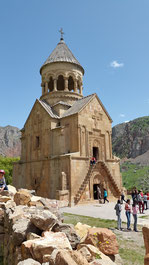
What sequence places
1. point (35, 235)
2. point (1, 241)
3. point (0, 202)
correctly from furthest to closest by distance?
point (0, 202), point (1, 241), point (35, 235)

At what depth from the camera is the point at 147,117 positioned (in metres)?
90.9

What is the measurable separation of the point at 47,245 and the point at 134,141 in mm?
80808

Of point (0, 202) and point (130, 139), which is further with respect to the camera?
point (130, 139)

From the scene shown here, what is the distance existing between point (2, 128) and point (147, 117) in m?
64.0

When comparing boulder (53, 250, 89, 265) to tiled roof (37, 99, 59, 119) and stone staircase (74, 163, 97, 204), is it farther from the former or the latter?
tiled roof (37, 99, 59, 119)

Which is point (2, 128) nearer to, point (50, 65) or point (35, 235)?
point (50, 65)

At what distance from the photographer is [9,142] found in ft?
252

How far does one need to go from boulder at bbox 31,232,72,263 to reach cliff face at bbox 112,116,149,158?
249 feet

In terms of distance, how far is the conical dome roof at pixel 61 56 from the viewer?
22.9m

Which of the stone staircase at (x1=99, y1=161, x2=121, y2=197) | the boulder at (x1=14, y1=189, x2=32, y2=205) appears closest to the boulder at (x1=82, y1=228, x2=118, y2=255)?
the boulder at (x1=14, y1=189, x2=32, y2=205)

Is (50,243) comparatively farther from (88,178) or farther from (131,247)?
(88,178)

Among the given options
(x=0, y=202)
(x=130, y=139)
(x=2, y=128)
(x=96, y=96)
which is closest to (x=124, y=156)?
(x=130, y=139)

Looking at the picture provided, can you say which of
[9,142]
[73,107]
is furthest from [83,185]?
[9,142]

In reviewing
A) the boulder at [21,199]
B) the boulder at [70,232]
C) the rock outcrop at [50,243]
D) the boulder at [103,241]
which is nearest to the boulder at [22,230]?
the rock outcrop at [50,243]
